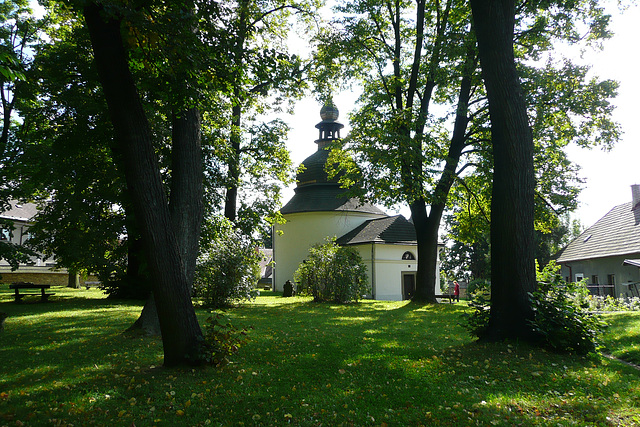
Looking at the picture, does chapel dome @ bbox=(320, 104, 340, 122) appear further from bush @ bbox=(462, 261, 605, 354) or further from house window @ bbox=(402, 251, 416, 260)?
bush @ bbox=(462, 261, 605, 354)

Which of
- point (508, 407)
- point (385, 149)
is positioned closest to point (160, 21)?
point (508, 407)

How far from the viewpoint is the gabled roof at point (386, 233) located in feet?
105

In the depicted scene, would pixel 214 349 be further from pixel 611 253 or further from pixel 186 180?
pixel 611 253

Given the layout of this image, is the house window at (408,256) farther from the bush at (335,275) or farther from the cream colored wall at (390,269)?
the bush at (335,275)

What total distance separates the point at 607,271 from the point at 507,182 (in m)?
24.4

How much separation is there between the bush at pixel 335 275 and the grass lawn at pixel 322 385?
13.0 m

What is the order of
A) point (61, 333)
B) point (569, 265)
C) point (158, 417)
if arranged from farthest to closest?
1. point (569, 265)
2. point (61, 333)
3. point (158, 417)

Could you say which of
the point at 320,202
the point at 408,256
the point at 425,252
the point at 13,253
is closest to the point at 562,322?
the point at 425,252

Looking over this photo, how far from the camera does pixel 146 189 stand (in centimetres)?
608

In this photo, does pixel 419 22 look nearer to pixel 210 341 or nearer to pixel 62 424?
pixel 210 341

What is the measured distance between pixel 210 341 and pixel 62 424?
2295 mm

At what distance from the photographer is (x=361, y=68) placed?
21578 millimetres

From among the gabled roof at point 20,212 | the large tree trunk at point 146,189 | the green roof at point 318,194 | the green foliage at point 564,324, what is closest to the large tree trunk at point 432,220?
the green foliage at point 564,324

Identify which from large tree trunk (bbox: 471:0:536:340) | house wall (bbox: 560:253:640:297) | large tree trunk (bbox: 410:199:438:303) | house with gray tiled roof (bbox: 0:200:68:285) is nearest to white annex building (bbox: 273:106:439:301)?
house wall (bbox: 560:253:640:297)
